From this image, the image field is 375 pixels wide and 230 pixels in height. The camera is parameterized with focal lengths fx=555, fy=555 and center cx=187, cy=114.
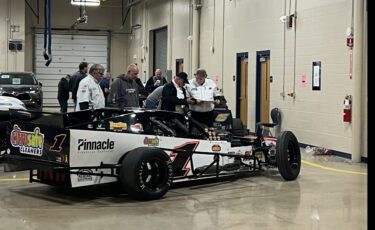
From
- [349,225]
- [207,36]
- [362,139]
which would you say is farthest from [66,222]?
[207,36]

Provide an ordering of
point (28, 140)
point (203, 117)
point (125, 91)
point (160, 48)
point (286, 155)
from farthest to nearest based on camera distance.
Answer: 1. point (160, 48)
2. point (203, 117)
3. point (125, 91)
4. point (286, 155)
5. point (28, 140)

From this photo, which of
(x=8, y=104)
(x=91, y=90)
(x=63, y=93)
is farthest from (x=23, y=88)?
(x=91, y=90)

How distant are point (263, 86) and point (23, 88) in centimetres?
807

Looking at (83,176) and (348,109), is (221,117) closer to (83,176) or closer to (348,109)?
(348,109)

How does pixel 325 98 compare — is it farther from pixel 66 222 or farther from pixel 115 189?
pixel 66 222

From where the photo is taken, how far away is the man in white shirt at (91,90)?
8.49 metres

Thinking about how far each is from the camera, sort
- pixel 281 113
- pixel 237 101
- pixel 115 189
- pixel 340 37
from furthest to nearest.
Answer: pixel 237 101 < pixel 281 113 < pixel 340 37 < pixel 115 189

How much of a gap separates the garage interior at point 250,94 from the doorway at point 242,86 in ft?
0.11

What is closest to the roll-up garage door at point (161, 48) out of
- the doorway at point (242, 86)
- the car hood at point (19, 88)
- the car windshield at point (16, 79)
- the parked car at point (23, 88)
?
the car windshield at point (16, 79)

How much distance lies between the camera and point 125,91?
29.5 ft

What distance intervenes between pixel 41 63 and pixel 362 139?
21.9m

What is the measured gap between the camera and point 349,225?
18.0ft

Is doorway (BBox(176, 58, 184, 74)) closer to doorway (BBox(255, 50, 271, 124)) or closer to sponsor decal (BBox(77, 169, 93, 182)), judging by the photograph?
doorway (BBox(255, 50, 271, 124))

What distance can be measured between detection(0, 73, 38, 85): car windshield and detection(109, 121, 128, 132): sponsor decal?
42.8 feet
